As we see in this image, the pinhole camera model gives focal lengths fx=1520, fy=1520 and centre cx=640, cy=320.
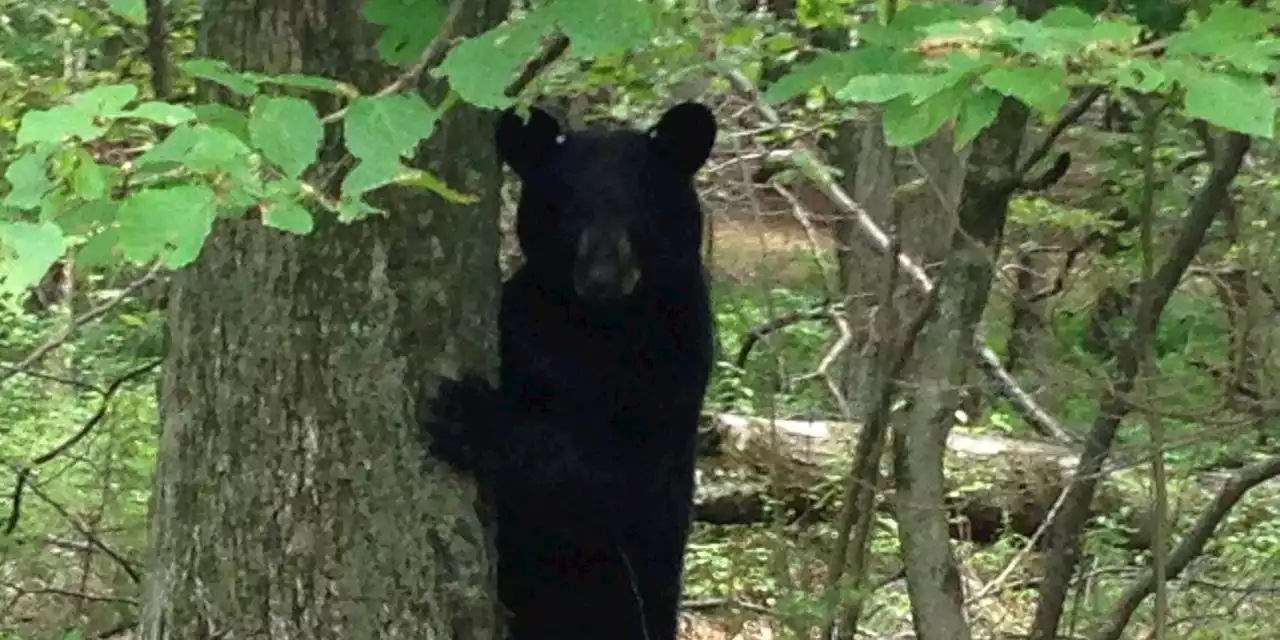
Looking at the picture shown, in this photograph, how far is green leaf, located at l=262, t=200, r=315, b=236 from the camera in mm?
1912

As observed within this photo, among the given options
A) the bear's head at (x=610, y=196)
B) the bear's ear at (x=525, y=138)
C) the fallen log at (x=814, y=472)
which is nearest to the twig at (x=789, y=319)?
the fallen log at (x=814, y=472)

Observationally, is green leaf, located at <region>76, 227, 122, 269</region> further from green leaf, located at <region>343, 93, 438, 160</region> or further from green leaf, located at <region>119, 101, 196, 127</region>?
green leaf, located at <region>343, 93, 438, 160</region>

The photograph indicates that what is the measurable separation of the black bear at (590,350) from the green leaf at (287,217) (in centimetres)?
128

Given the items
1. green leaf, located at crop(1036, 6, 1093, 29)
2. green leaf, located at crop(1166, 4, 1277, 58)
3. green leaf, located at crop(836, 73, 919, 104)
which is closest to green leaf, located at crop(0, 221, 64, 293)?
green leaf, located at crop(836, 73, 919, 104)

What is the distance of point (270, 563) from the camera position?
3.08 metres

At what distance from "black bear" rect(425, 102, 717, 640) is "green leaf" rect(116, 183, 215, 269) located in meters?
1.41

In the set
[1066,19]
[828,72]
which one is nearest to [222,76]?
[828,72]

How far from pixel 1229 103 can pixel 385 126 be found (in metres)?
1.02

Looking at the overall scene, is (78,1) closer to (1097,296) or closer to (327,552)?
(327,552)

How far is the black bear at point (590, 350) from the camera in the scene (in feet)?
10.8

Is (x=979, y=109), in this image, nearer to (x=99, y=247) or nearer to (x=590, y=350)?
(x=99, y=247)

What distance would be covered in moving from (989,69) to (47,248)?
42.9 inches

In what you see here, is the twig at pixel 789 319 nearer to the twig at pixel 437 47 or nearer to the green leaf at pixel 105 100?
the twig at pixel 437 47

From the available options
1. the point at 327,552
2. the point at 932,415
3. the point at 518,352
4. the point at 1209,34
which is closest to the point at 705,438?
the point at 932,415
